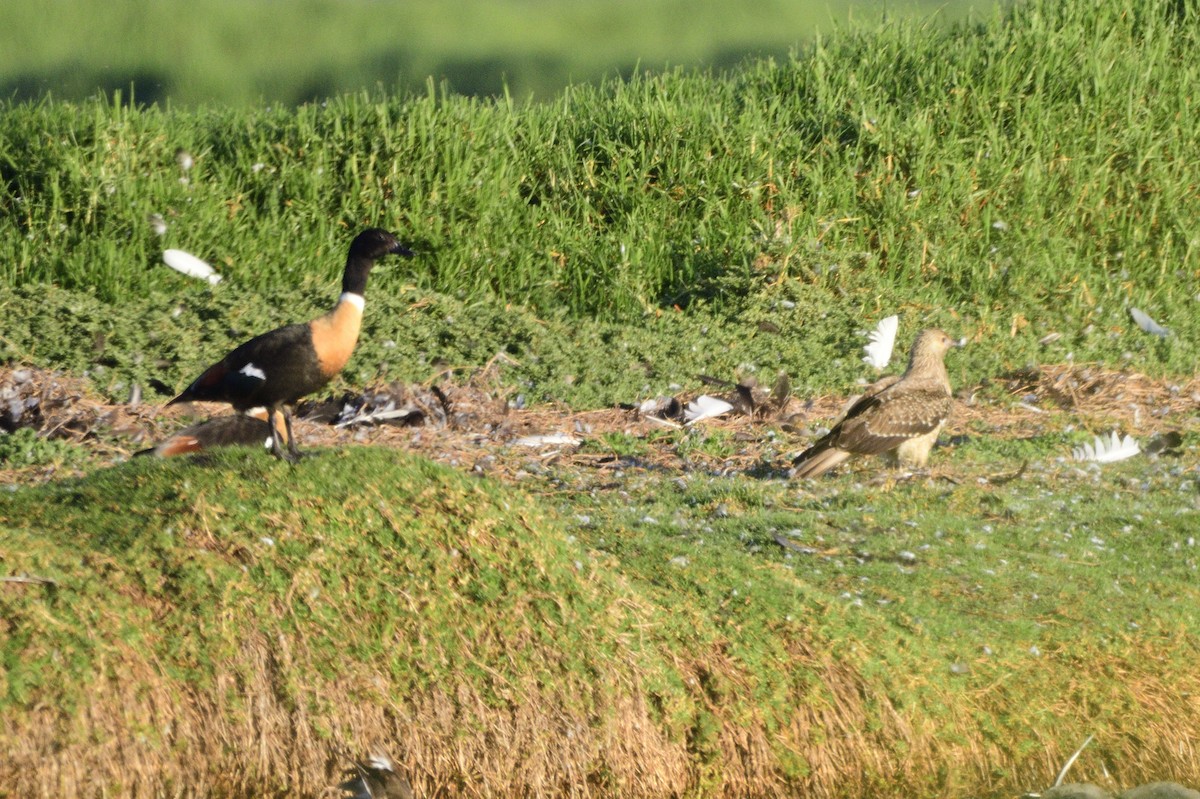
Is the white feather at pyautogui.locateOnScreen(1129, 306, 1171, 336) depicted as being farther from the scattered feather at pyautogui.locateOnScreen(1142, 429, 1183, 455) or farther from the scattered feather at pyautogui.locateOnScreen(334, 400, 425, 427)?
the scattered feather at pyautogui.locateOnScreen(334, 400, 425, 427)

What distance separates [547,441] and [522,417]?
557 millimetres

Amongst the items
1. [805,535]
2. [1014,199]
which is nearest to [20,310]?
[805,535]

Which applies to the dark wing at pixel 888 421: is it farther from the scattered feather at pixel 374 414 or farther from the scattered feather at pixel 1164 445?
the scattered feather at pixel 374 414

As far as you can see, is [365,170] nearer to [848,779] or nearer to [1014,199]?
[1014,199]

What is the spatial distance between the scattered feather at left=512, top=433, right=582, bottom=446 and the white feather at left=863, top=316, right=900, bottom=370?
9.43 ft

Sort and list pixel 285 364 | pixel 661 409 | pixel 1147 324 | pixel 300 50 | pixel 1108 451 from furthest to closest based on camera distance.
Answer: pixel 300 50
pixel 1147 324
pixel 661 409
pixel 1108 451
pixel 285 364

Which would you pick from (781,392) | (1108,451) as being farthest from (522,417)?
(1108,451)

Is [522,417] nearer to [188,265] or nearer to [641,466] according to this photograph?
[641,466]

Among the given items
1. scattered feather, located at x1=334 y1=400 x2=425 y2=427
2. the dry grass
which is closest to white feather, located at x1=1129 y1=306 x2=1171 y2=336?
the dry grass

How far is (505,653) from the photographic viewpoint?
5355mm

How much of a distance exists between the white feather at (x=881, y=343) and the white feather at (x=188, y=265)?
514 cm

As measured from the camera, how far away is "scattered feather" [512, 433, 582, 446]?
9.27 meters

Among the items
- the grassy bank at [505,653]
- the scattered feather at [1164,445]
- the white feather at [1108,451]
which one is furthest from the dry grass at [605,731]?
the scattered feather at [1164,445]

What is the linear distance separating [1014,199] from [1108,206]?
3.22ft
